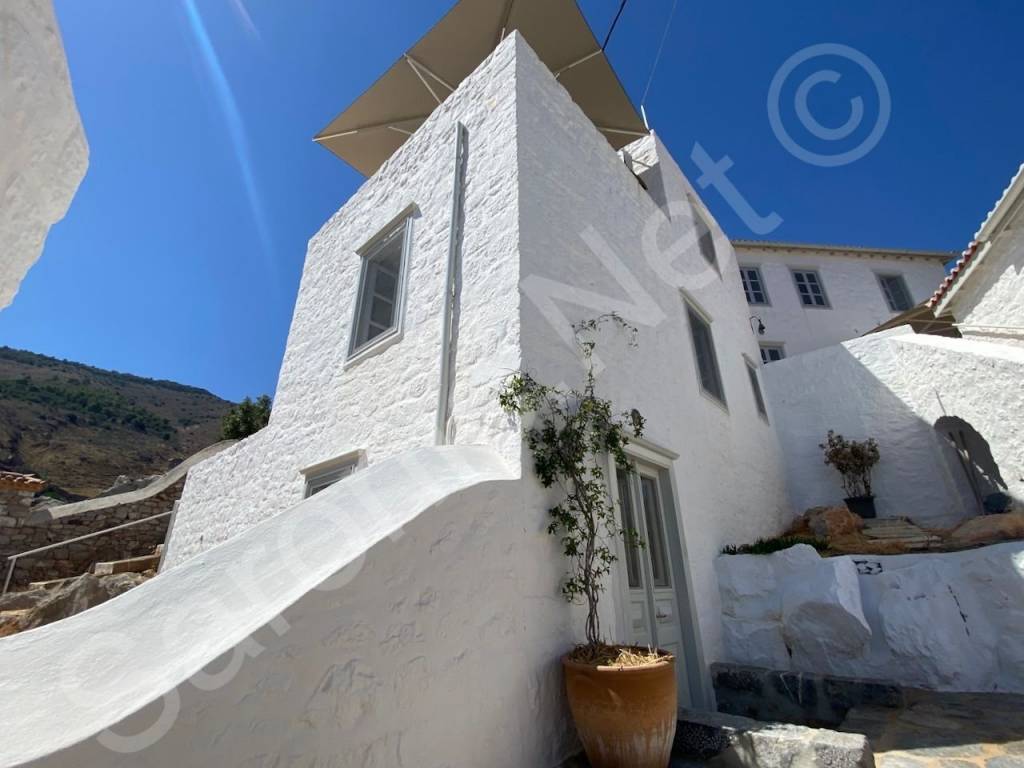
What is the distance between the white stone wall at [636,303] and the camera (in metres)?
4.39

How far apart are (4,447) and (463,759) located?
39.4 m

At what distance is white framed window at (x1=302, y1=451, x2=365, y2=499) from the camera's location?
16.2ft

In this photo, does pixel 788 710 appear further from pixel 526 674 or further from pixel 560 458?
pixel 560 458

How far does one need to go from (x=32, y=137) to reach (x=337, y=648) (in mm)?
2006

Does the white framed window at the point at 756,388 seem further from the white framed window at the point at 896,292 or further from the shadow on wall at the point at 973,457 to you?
the white framed window at the point at 896,292

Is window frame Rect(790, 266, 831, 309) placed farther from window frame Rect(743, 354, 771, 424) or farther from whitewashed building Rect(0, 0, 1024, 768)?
window frame Rect(743, 354, 771, 424)

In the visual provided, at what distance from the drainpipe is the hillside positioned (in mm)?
32275

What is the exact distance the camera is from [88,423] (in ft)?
113

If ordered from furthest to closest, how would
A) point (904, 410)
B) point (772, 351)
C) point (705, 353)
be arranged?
point (772, 351), point (904, 410), point (705, 353)

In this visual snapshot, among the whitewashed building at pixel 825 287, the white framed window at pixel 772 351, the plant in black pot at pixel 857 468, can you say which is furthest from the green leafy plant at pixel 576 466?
the whitewashed building at pixel 825 287

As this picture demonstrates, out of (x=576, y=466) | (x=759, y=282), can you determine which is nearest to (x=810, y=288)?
(x=759, y=282)

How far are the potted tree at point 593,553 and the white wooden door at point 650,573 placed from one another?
0.27 meters

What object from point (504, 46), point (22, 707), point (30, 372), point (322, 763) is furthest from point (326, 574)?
point (30, 372)

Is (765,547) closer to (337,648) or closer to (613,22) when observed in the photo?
(337,648)
